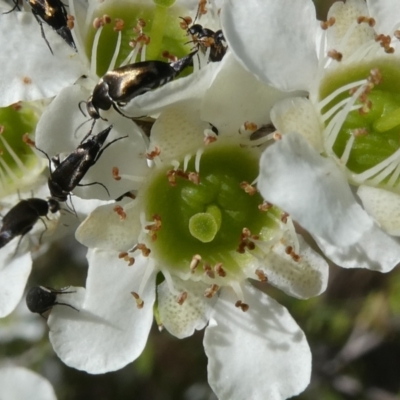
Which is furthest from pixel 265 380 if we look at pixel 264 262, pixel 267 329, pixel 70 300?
pixel 70 300

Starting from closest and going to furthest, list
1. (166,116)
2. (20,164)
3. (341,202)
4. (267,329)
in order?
(341,202)
(166,116)
(267,329)
(20,164)

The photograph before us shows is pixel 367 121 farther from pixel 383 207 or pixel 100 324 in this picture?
pixel 100 324

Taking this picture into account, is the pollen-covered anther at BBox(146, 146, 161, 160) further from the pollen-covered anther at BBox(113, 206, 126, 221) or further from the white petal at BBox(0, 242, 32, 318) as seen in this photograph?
the white petal at BBox(0, 242, 32, 318)

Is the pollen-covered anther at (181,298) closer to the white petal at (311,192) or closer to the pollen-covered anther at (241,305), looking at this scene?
the pollen-covered anther at (241,305)

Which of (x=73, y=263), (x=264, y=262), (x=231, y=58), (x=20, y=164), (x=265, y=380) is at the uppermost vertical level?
(x=231, y=58)

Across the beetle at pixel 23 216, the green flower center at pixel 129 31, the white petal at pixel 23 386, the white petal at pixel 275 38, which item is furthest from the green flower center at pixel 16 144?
the white petal at pixel 275 38


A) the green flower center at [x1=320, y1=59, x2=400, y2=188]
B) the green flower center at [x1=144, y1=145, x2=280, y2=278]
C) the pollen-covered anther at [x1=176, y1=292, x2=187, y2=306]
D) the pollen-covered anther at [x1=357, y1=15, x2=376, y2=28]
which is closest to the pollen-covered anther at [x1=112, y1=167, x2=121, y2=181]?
the green flower center at [x1=144, y1=145, x2=280, y2=278]

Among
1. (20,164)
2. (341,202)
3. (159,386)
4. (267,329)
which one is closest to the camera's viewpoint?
(341,202)

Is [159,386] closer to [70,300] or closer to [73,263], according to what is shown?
[73,263]
